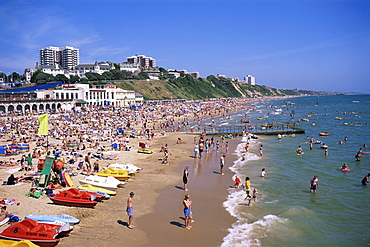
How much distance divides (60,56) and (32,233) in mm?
193694

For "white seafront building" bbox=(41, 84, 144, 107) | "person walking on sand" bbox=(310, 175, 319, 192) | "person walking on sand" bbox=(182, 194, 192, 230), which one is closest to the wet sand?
"person walking on sand" bbox=(182, 194, 192, 230)

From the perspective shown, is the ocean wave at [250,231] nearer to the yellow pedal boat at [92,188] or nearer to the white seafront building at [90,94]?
the yellow pedal boat at [92,188]

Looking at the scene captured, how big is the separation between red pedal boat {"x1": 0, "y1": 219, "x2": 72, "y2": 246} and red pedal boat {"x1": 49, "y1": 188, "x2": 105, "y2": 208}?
281 cm

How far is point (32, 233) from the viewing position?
8.99 metres

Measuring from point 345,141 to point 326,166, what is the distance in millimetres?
13199

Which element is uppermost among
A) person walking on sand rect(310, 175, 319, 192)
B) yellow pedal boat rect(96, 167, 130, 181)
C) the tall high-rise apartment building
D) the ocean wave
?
the tall high-rise apartment building

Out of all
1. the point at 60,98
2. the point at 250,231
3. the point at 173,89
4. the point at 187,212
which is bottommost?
the point at 250,231

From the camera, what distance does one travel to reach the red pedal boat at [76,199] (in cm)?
1207

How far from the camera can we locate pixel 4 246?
8273 millimetres

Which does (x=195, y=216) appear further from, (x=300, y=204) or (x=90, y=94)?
(x=90, y=94)

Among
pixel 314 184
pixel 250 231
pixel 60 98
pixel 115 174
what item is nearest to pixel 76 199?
pixel 115 174

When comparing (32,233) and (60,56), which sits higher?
(60,56)

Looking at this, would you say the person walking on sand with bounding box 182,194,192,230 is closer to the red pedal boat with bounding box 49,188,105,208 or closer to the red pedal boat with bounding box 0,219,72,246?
the red pedal boat with bounding box 49,188,105,208

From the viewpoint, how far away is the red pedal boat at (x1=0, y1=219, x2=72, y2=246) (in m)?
8.92
